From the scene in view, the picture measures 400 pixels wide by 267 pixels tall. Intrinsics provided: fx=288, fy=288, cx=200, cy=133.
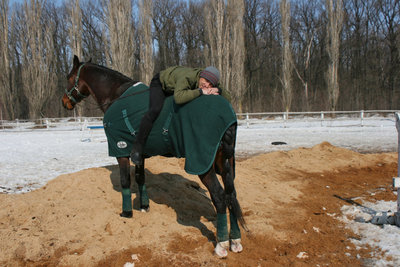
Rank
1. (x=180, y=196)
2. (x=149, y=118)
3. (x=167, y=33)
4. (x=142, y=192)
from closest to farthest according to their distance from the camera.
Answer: (x=149, y=118)
(x=142, y=192)
(x=180, y=196)
(x=167, y=33)

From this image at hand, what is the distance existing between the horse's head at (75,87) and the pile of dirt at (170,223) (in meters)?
1.37

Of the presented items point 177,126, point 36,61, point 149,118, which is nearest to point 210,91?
point 177,126

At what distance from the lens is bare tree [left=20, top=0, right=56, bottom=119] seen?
2611 cm

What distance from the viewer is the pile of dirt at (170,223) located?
292 cm

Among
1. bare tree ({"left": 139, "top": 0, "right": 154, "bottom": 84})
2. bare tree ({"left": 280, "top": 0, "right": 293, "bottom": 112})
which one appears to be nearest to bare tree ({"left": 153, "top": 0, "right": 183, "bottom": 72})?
bare tree ({"left": 139, "top": 0, "right": 154, "bottom": 84})

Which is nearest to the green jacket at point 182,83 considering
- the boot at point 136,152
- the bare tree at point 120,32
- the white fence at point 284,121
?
the boot at point 136,152

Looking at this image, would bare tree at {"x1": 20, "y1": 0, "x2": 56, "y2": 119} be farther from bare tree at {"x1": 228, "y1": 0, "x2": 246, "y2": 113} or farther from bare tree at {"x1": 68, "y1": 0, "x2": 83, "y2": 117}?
bare tree at {"x1": 228, "y1": 0, "x2": 246, "y2": 113}

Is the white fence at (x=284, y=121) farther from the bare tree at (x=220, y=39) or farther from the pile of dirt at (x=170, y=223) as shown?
the pile of dirt at (x=170, y=223)

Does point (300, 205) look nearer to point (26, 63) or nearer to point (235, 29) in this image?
point (235, 29)

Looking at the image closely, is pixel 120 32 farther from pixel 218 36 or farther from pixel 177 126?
pixel 177 126

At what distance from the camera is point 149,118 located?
3.42m

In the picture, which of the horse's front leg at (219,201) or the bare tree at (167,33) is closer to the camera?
the horse's front leg at (219,201)

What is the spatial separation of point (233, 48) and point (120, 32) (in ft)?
29.2

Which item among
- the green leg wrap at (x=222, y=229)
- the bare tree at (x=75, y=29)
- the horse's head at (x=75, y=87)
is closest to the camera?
the green leg wrap at (x=222, y=229)
